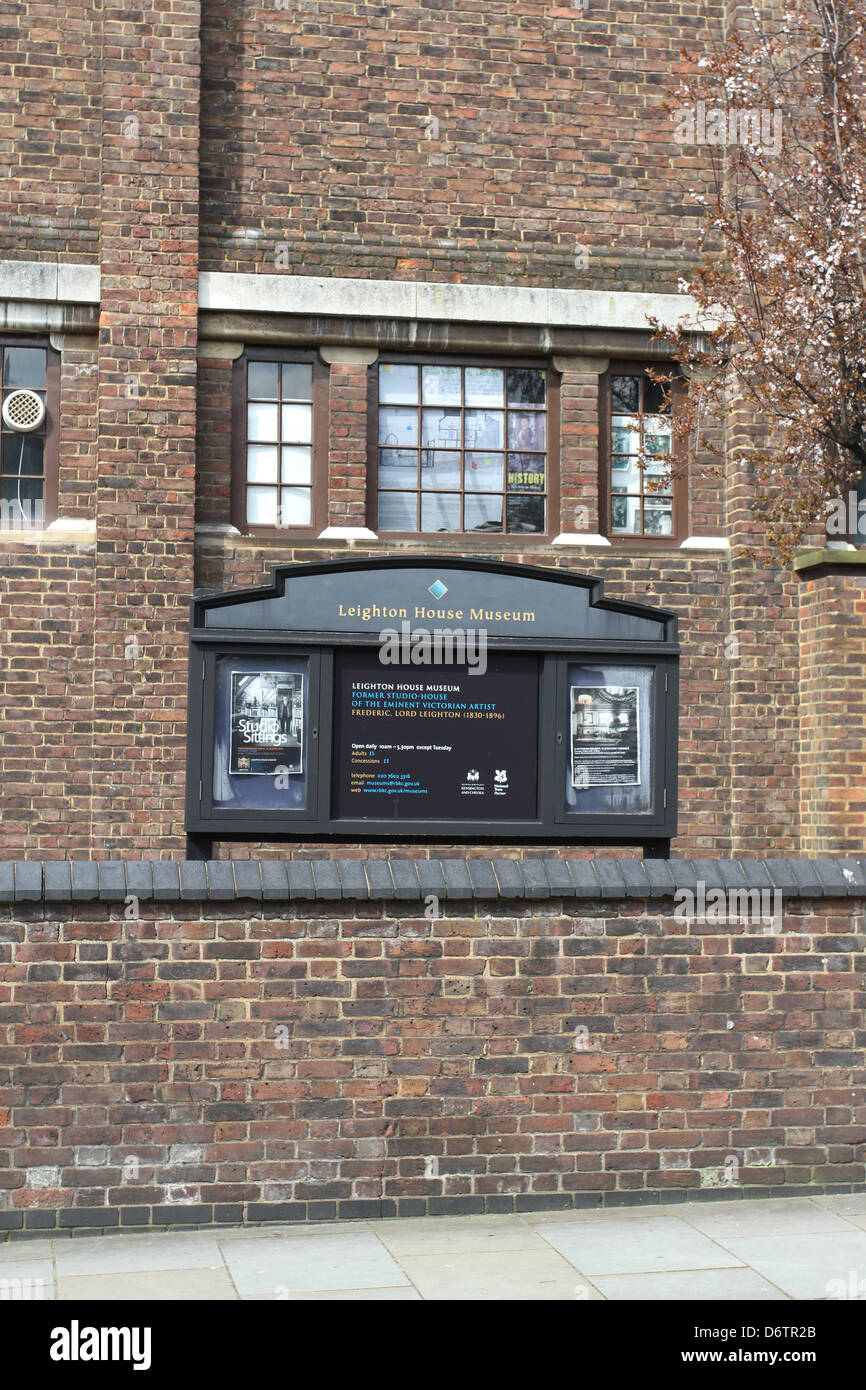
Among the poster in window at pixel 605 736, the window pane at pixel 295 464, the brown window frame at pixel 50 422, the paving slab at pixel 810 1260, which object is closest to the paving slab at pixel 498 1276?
the paving slab at pixel 810 1260

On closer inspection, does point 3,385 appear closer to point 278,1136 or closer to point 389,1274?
point 278,1136

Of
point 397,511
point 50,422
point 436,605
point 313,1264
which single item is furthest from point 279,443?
point 313,1264

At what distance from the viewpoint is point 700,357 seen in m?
12.9

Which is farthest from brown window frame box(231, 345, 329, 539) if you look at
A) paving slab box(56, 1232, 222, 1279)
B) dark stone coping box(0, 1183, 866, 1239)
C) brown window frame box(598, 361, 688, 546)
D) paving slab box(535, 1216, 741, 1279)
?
paving slab box(535, 1216, 741, 1279)

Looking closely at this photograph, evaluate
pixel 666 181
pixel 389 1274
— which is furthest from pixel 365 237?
pixel 389 1274

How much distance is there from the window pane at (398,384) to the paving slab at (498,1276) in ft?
28.0

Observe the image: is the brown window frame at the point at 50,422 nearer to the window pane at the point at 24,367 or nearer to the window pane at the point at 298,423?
the window pane at the point at 24,367

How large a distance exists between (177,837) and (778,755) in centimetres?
534

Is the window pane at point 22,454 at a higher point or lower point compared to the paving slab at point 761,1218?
higher

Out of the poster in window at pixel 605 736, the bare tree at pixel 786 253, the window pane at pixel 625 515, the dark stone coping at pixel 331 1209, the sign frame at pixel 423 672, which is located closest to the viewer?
the dark stone coping at pixel 331 1209

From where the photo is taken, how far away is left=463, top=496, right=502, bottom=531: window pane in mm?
13273

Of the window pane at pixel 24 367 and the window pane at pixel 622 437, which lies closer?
the window pane at pixel 24 367

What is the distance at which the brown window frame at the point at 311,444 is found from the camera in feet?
42.3

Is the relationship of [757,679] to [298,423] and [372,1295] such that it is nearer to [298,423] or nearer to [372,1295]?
[298,423]
